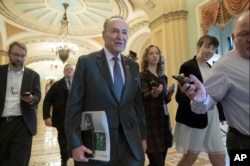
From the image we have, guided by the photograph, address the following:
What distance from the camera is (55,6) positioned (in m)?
10.3

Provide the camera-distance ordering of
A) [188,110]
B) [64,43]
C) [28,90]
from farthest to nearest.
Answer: [64,43], [28,90], [188,110]

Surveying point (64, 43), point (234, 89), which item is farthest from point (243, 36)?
point (64, 43)

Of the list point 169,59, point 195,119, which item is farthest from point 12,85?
point 169,59

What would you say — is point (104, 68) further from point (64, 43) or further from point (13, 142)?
point (64, 43)

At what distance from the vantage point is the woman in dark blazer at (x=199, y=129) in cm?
248

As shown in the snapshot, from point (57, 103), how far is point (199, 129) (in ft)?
7.62

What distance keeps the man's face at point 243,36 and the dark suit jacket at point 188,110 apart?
1186 millimetres

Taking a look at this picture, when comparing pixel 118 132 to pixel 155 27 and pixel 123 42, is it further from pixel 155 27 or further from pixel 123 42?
pixel 155 27

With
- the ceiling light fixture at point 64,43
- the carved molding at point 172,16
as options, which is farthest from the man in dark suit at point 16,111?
the ceiling light fixture at point 64,43

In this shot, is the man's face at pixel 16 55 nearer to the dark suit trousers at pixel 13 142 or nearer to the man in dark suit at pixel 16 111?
the man in dark suit at pixel 16 111

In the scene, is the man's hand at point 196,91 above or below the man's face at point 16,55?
A: below

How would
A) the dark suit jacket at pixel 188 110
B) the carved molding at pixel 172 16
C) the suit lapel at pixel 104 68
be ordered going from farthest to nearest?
the carved molding at pixel 172 16 → the dark suit jacket at pixel 188 110 → the suit lapel at pixel 104 68

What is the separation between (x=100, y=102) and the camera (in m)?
1.62

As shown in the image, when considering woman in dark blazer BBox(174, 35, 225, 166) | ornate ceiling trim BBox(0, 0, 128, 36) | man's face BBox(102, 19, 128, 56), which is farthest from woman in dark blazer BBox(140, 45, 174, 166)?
ornate ceiling trim BBox(0, 0, 128, 36)
